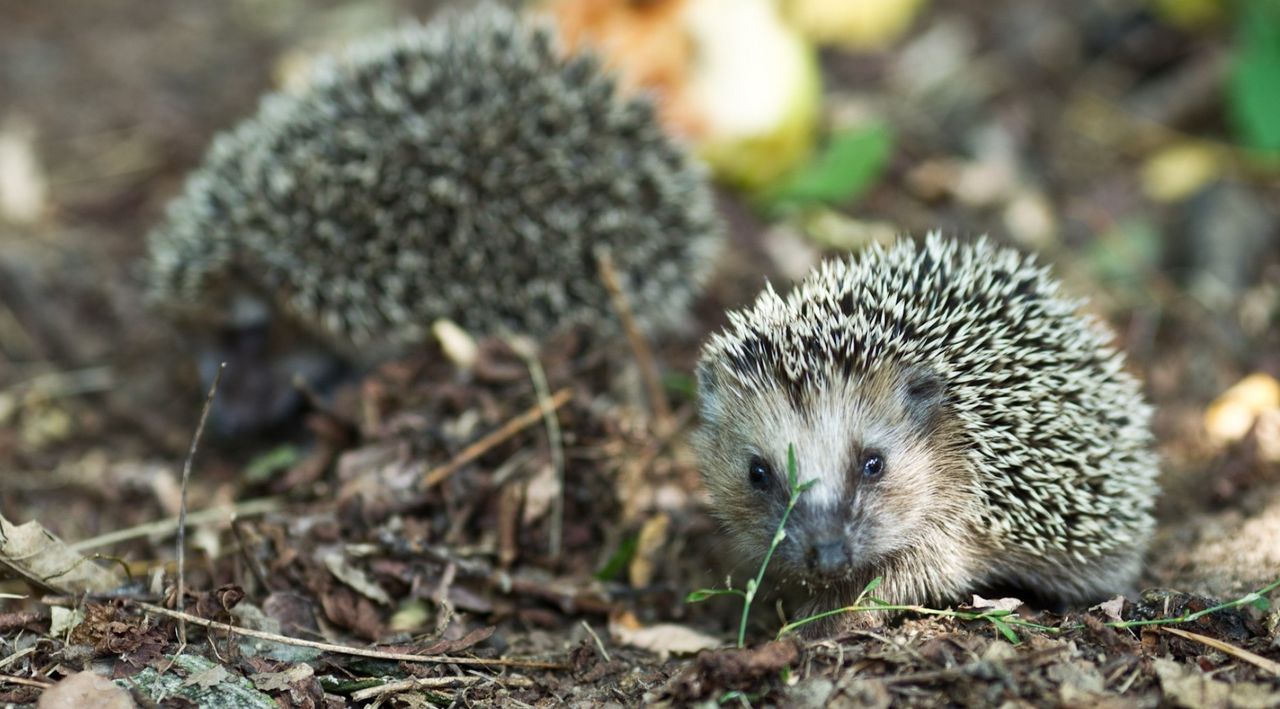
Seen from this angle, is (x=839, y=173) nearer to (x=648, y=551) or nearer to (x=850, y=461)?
(x=648, y=551)

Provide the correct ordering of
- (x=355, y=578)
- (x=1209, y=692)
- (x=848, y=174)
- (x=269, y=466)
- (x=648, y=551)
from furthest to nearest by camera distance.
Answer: (x=848, y=174) < (x=269, y=466) < (x=648, y=551) < (x=355, y=578) < (x=1209, y=692)

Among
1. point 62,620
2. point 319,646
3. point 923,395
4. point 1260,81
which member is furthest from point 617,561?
point 1260,81

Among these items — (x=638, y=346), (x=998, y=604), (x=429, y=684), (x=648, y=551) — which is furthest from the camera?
(x=638, y=346)

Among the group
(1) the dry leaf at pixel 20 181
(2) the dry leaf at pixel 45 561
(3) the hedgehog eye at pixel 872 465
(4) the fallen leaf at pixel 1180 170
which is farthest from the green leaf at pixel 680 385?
(1) the dry leaf at pixel 20 181

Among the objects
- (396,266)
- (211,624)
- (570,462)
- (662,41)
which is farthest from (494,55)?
(211,624)

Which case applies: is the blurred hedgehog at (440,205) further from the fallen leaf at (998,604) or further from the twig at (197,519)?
the fallen leaf at (998,604)

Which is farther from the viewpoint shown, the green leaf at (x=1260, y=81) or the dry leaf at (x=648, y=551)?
the green leaf at (x=1260, y=81)
